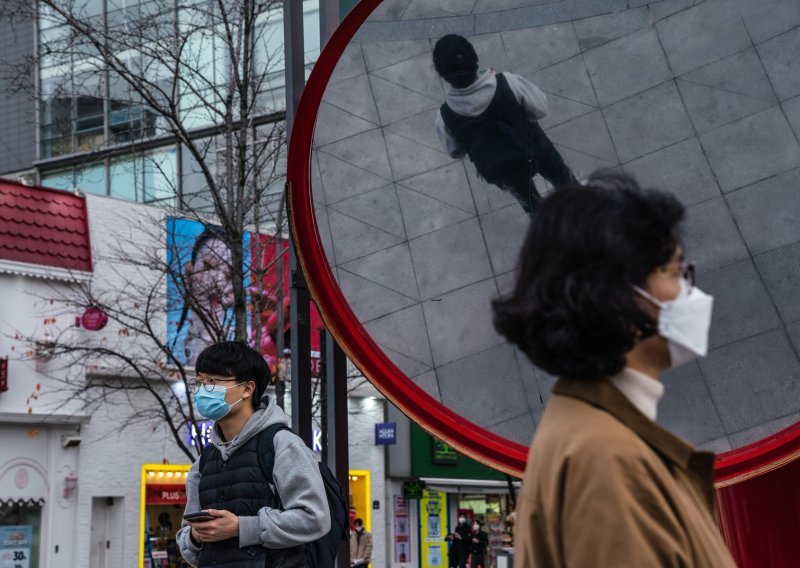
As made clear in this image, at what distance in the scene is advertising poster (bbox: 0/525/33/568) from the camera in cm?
1892

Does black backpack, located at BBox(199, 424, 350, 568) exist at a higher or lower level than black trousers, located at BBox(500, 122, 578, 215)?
lower

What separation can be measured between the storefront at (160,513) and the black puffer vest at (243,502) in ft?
58.3

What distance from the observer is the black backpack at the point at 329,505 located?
3625 mm

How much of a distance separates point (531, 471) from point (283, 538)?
2007 mm

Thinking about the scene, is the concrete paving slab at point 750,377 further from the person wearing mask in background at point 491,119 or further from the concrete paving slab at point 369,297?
the concrete paving slab at point 369,297

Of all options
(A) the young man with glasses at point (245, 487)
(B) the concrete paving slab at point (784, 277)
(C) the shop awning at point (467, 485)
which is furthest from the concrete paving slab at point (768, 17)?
(C) the shop awning at point (467, 485)

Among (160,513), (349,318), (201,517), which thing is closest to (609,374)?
(349,318)

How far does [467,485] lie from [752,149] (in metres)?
28.1

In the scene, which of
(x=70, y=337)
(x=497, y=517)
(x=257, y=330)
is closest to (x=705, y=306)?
(x=257, y=330)

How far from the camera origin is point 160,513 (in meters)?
21.6

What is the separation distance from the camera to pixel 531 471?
160 cm

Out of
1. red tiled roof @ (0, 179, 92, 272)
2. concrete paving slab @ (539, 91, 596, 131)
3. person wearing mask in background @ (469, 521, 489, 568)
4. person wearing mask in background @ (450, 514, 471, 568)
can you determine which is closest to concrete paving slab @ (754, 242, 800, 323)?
concrete paving slab @ (539, 91, 596, 131)

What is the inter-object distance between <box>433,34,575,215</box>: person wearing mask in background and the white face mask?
5.52 feet

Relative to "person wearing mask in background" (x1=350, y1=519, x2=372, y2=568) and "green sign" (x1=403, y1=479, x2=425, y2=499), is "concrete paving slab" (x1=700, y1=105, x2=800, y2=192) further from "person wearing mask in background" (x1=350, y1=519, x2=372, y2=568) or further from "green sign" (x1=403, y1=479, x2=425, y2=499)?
"green sign" (x1=403, y1=479, x2=425, y2=499)
